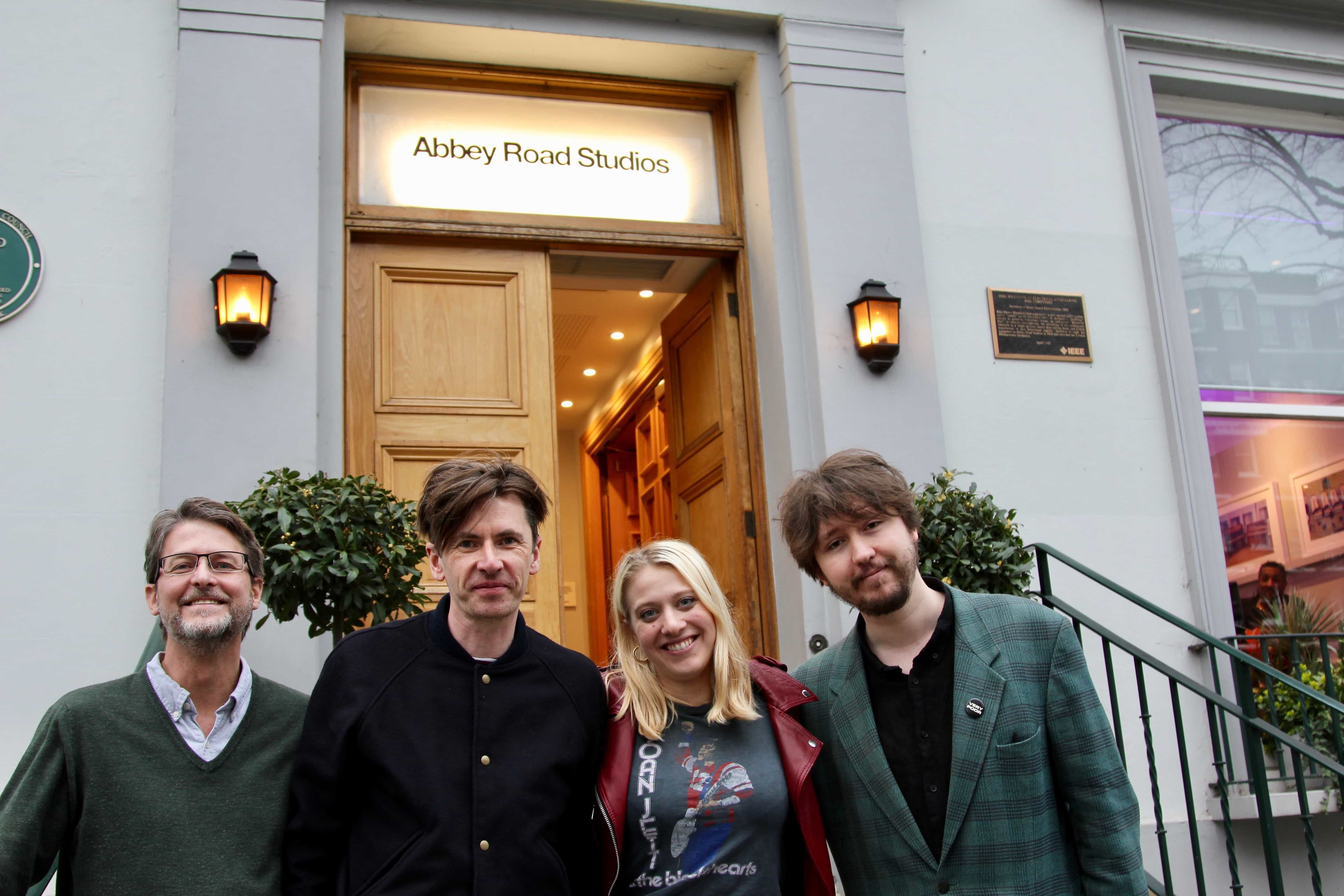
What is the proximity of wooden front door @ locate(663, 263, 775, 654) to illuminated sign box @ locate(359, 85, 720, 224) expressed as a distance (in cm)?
54

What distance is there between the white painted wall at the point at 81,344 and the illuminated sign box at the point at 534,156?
0.98m

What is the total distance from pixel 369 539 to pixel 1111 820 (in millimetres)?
2485

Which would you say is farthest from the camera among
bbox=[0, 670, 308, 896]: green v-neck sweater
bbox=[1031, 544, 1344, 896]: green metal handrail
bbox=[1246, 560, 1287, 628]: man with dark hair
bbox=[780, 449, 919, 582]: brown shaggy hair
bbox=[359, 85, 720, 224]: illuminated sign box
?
bbox=[1246, 560, 1287, 628]: man with dark hair

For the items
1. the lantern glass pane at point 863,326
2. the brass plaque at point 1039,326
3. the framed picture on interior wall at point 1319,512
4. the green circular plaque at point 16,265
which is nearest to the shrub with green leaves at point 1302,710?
the framed picture on interior wall at point 1319,512

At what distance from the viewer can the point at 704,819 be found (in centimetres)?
254

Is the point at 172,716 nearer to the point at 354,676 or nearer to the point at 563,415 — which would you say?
the point at 354,676

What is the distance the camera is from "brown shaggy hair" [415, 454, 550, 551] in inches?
100

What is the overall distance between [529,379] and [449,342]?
409mm

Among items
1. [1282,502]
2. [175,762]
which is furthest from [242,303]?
[1282,502]

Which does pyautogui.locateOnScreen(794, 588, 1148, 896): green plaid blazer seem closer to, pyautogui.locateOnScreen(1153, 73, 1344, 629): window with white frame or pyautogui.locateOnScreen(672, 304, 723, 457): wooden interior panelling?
pyautogui.locateOnScreen(672, 304, 723, 457): wooden interior panelling

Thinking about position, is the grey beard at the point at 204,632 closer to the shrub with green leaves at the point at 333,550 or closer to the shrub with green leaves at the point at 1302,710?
the shrub with green leaves at the point at 333,550

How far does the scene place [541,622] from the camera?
5.27 m

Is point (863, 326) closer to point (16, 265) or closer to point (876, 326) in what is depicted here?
point (876, 326)

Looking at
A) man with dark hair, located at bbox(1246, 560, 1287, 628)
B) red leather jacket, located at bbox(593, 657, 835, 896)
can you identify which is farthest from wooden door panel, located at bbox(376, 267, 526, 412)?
man with dark hair, located at bbox(1246, 560, 1287, 628)
